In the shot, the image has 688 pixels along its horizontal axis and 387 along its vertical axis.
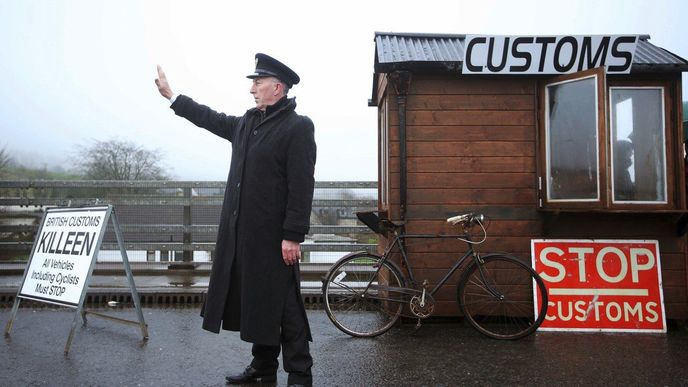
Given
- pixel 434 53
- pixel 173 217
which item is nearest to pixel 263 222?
pixel 434 53

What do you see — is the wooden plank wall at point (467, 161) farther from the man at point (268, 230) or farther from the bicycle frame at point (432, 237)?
the man at point (268, 230)

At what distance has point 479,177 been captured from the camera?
5.20 m

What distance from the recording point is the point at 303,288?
6.20 meters

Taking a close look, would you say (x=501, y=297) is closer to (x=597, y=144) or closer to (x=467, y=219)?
(x=467, y=219)

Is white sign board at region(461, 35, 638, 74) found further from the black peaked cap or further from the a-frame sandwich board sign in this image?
the a-frame sandwich board sign

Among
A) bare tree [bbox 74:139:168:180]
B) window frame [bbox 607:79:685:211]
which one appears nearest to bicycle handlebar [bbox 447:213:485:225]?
window frame [bbox 607:79:685:211]

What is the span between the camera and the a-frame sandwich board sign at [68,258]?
4.38 meters

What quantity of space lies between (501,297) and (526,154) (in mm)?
1494

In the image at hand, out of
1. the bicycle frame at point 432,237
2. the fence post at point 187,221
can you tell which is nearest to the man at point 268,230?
the bicycle frame at point 432,237

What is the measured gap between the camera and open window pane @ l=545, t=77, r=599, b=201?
4973 millimetres

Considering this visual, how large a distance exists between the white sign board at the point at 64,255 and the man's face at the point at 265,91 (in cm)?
205

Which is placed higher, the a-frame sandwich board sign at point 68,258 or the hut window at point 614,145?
the hut window at point 614,145

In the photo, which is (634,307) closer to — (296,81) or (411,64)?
(411,64)

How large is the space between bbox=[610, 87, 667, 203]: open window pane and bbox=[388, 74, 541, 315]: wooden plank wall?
85 centimetres
